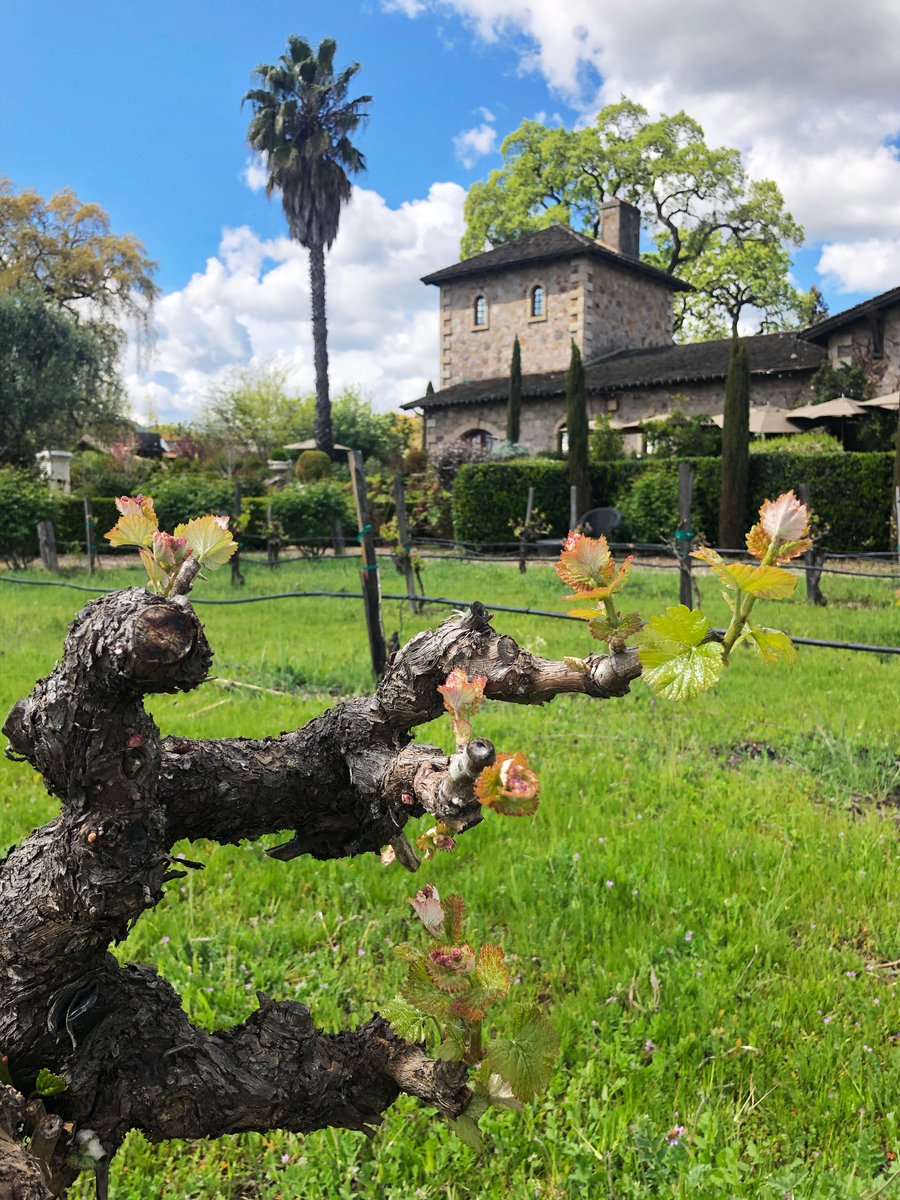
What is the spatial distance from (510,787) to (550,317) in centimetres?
3246

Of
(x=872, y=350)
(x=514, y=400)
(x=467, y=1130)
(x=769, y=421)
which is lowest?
(x=467, y=1130)

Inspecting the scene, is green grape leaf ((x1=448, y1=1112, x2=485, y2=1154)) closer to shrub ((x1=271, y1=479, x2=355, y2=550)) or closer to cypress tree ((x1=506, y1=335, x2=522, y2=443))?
shrub ((x1=271, y1=479, x2=355, y2=550))

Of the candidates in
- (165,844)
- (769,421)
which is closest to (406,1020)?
(165,844)

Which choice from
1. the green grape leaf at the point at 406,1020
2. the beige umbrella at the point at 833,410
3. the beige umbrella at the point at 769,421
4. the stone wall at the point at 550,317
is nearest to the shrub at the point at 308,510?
the beige umbrella at the point at 769,421

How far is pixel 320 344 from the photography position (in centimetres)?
3128

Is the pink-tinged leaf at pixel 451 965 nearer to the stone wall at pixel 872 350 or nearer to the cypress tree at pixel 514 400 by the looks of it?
the stone wall at pixel 872 350

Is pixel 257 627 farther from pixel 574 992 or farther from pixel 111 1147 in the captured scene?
pixel 111 1147

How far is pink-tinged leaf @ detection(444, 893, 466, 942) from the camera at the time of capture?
34.8 inches

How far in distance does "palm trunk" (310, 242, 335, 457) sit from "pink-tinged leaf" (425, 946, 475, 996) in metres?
31.3

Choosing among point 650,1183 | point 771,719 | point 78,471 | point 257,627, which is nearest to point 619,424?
point 78,471

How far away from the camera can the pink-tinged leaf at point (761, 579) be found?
710 millimetres

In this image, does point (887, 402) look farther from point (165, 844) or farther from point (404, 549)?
point (165, 844)

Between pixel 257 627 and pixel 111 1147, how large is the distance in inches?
348

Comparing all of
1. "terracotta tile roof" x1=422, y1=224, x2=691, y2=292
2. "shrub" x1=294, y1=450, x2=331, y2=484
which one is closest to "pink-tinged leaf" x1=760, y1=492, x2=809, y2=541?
"shrub" x1=294, y1=450, x2=331, y2=484
